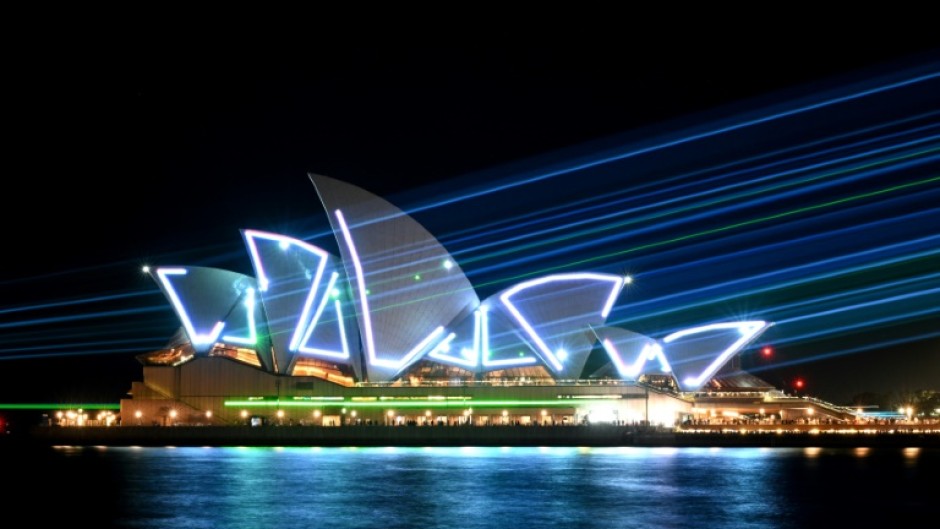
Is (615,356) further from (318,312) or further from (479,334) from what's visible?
(318,312)

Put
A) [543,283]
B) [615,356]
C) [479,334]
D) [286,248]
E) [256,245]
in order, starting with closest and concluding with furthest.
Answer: [256,245]
[286,248]
[543,283]
[479,334]
[615,356]

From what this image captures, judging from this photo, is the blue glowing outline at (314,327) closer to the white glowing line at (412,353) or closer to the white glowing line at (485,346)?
the white glowing line at (412,353)

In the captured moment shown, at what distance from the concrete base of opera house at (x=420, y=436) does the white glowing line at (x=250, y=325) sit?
15.7ft

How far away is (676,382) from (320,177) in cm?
2490

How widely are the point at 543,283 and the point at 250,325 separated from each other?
650 inches

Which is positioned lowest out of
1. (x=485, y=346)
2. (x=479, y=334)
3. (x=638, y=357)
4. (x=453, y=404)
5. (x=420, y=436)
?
(x=420, y=436)

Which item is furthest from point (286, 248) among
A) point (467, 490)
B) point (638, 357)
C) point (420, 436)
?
point (467, 490)

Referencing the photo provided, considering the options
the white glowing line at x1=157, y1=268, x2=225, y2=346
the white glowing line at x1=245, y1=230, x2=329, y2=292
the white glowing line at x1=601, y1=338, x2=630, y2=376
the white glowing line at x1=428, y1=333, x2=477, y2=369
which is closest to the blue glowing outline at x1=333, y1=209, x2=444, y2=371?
the white glowing line at x1=428, y1=333, x2=477, y2=369

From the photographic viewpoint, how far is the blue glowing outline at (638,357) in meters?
62.3

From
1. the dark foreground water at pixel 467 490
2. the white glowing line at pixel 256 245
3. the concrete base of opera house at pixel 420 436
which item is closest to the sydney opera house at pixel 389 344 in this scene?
the white glowing line at pixel 256 245

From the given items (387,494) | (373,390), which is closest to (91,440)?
(373,390)

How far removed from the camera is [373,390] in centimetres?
6019

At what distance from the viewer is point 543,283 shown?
60.4 meters

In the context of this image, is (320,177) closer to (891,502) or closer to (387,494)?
(387,494)
